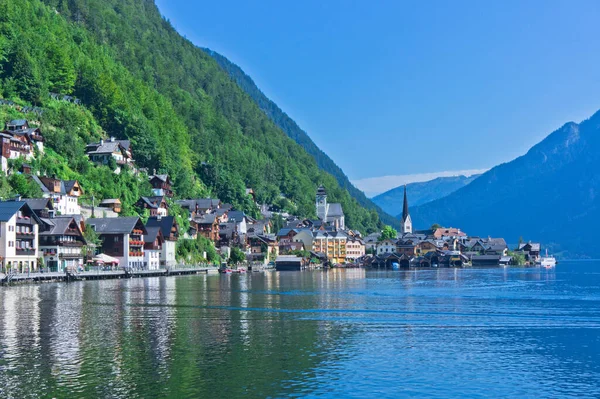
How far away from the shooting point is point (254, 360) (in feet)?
110

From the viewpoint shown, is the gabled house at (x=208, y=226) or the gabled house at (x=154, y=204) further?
the gabled house at (x=208, y=226)

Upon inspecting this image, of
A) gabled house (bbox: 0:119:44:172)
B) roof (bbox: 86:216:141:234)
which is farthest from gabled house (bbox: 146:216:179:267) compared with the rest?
gabled house (bbox: 0:119:44:172)

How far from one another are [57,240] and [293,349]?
6812 centimetres

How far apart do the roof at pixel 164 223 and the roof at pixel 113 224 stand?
13.7 metres

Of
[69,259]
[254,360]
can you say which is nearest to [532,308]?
[254,360]

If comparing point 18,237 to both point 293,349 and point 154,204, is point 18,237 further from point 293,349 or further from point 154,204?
point 293,349

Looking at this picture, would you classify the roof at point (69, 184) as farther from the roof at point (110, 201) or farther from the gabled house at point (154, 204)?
the gabled house at point (154, 204)

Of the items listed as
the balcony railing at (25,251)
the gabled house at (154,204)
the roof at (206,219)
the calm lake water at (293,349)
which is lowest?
the calm lake water at (293,349)

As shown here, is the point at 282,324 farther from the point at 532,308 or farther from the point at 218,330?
the point at 532,308

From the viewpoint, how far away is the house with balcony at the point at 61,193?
111 meters

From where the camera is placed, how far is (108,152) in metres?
139

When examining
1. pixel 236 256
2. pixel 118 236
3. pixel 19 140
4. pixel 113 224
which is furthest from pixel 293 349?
pixel 236 256

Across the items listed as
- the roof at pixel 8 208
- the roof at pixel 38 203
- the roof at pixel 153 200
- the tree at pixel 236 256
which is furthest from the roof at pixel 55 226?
the tree at pixel 236 256

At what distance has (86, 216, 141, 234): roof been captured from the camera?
366ft
